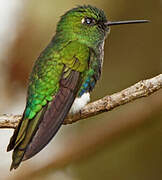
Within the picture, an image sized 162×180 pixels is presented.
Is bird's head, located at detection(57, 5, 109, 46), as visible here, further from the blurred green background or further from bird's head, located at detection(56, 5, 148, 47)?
the blurred green background

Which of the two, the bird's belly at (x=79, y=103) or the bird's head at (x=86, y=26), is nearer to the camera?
the bird's belly at (x=79, y=103)

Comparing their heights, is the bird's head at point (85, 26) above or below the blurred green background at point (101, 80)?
above

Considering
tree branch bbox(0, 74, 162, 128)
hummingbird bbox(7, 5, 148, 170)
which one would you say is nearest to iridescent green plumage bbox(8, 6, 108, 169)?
hummingbird bbox(7, 5, 148, 170)

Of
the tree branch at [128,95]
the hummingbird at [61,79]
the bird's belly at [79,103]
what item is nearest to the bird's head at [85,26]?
the hummingbird at [61,79]

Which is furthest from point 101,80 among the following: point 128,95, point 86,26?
point 128,95

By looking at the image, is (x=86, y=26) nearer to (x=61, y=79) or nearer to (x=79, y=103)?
(x=61, y=79)

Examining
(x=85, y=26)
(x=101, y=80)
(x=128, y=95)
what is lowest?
(x=101, y=80)

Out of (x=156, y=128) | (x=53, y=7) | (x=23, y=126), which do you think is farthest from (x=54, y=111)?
(x=53, y=7)

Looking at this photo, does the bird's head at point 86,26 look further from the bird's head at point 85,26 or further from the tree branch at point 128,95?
the tree branch at point 128,95
